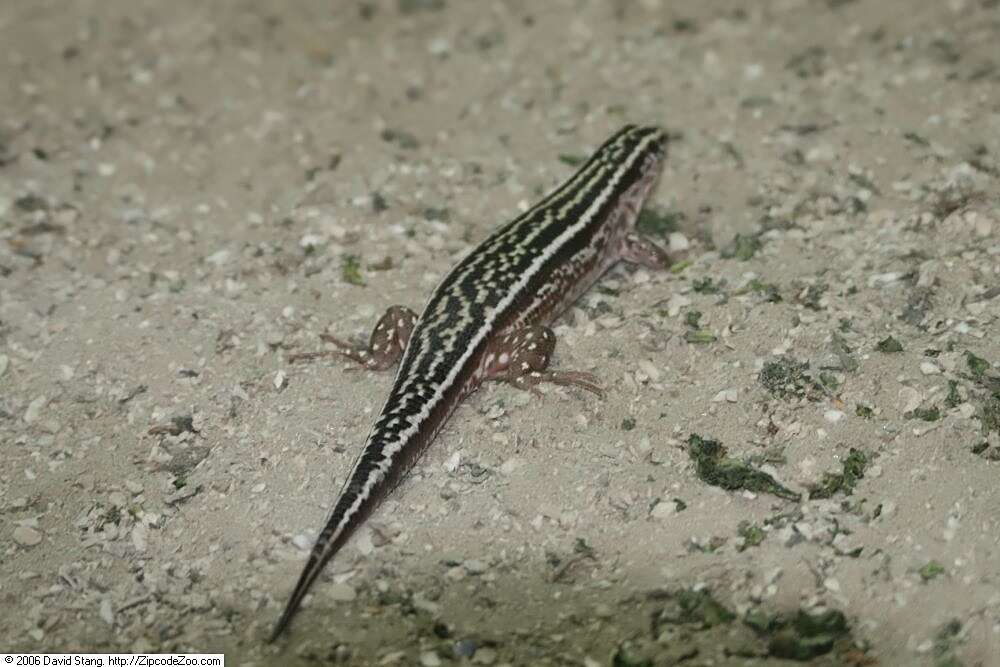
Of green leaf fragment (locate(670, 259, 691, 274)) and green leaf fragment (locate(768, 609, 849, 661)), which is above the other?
green leaf fragment (locate(670, 259, 691, 274))

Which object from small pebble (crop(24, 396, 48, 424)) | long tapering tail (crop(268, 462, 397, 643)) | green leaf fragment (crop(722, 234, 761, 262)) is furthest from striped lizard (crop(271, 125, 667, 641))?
small pebble (crop(24, 396, 48, 424))

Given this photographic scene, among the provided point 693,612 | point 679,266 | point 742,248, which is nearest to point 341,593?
point 693,612

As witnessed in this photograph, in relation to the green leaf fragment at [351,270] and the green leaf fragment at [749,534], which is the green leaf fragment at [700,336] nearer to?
the green leaf fragment at [749,534]

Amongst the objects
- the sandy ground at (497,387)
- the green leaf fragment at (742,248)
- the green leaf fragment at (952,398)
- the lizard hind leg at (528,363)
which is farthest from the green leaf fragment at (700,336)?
the green leaf fragment at (952,398)

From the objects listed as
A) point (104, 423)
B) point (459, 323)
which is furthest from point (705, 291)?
point (104, 423)

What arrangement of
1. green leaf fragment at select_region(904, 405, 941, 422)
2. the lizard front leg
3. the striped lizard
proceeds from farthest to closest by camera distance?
the lizard front leg, green leaf fragment at select_region(904, 405, 941, 422), the striped lizard

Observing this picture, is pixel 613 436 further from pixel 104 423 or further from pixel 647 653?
pixel 104 423

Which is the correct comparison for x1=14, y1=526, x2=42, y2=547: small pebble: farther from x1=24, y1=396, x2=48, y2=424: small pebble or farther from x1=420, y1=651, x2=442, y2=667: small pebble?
x1=420, y1=651, x2=442, y2=667: small pebble
